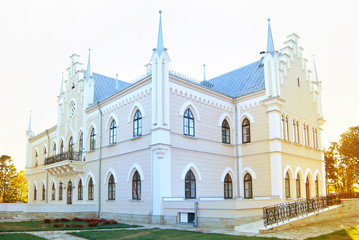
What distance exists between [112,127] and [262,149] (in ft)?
34.1

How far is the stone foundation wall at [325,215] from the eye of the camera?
1547 centimetres

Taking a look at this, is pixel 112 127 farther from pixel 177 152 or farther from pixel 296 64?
pixel 296 64

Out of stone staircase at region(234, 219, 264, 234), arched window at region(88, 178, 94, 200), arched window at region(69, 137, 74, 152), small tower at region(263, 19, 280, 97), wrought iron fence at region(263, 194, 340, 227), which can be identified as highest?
small tower at region(263, 19, 280, 97)

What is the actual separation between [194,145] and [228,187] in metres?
4.44

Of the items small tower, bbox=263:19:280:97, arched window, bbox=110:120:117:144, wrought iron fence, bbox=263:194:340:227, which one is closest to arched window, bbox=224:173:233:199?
wrought iron fence, bbox=263:194:340:227

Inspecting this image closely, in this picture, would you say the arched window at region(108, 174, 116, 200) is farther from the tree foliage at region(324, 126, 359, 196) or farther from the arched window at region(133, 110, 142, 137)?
the tree foliage at region(324, 126, 359, 196)

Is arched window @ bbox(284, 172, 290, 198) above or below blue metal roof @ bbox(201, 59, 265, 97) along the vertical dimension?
below

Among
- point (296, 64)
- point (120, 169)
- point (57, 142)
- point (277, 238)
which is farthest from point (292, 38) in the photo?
point (57, 142)

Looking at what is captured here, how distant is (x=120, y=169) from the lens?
23.1 m

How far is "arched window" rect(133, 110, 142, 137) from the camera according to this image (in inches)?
860

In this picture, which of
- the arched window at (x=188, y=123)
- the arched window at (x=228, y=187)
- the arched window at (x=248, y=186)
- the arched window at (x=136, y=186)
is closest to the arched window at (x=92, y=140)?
the arched window at (x=136, y=186)

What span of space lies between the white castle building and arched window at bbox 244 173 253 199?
7cm

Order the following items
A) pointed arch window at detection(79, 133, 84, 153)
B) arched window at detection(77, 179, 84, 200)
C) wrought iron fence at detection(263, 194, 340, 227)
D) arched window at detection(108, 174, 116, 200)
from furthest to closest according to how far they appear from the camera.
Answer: pointed arch window at detection(79, 133, 84, 153) → arched window at detection(77, 179, 84, 200) → arched window at detection(108, 174, 116, 200) → wrought iron fence at detection(263, 194, 340, 227)

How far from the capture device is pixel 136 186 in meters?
21.4
